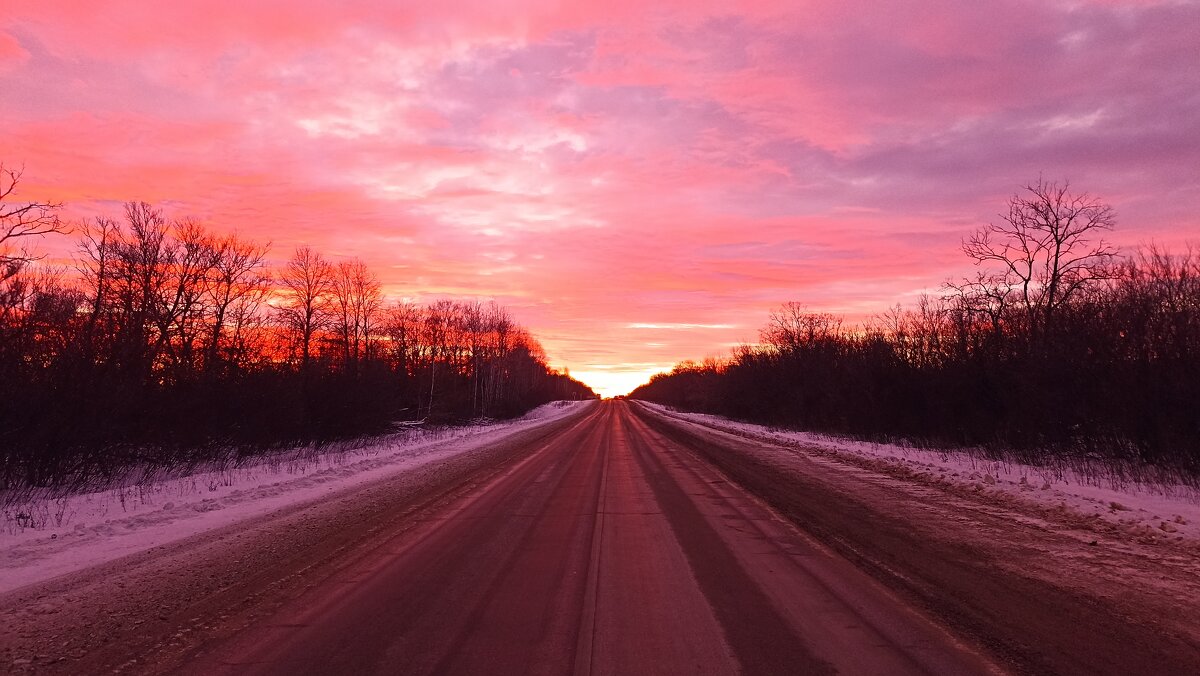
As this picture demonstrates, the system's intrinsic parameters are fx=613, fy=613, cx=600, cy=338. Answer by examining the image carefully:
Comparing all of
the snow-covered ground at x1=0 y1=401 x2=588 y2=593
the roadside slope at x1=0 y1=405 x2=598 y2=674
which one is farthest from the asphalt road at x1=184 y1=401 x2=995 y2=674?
the snow-covered ground at x1=0 y1=401 x2=588 y2=593

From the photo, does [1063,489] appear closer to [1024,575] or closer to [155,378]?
[1024,575]

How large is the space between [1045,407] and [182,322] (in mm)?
35749

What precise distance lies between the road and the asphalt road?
0.08 ft

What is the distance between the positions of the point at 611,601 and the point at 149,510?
10.1 m

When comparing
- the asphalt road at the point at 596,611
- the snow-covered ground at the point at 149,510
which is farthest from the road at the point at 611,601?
the snow-covered ground at the point at 149,510

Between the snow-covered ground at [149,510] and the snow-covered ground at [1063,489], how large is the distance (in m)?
14.0

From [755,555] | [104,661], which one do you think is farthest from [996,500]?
[104,661]

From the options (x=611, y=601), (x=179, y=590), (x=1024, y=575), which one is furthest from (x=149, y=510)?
(x=1024, y=575)

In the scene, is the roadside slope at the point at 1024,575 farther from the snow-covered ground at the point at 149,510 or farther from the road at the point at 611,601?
the snow-covered ground at the point at 149,510

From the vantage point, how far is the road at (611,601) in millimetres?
4465

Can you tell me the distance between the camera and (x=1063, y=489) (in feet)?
40.9

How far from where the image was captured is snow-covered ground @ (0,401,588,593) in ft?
26.6

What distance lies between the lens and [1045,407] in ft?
58.3

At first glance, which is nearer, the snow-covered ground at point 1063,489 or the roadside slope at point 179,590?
the roadside slope at point 179,590
